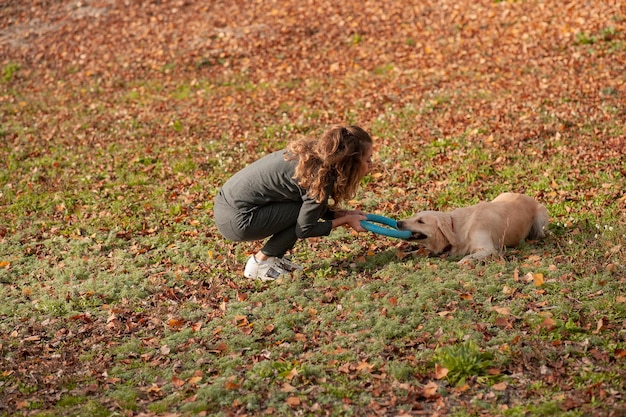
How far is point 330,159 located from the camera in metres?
6.87

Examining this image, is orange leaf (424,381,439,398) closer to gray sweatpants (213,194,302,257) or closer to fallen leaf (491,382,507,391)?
fallen leaf (491,382,507,391)

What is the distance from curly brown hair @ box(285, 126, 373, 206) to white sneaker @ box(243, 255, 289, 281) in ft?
3.97

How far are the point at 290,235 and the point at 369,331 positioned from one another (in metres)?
1.68

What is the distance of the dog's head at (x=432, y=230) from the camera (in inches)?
309

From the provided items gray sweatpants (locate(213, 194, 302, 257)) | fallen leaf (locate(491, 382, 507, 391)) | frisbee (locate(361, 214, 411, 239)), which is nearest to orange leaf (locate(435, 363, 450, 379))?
fallen leaf (locate(491, 382, 507, 391))

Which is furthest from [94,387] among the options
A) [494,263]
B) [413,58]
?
[413,58]

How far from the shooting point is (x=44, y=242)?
9.76 meters

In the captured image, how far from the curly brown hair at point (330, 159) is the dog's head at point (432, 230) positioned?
1.08 meters

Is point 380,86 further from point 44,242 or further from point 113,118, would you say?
point 44,242

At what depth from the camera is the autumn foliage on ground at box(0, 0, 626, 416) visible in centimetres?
586

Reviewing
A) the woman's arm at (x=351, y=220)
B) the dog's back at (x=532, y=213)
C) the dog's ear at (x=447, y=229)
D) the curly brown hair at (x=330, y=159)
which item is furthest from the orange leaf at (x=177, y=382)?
the dog's back at (x=532, y=213)

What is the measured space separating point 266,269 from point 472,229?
2.34m

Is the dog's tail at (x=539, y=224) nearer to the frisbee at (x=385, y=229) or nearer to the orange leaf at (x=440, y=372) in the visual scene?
the frisbee at (x=385, y=229)

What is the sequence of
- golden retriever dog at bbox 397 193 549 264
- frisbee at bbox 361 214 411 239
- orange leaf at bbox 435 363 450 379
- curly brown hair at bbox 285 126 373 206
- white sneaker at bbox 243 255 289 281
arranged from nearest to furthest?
1. orange leaf at bbox 435 363 450 379
2. curly brown hair at bbox 285 126 373 206
3. frisbee at bbox 361 214 411 239
4. golden retriever dog at bbox 397 193 549 264
5. white sneaker at bbox 243 255 289 281
